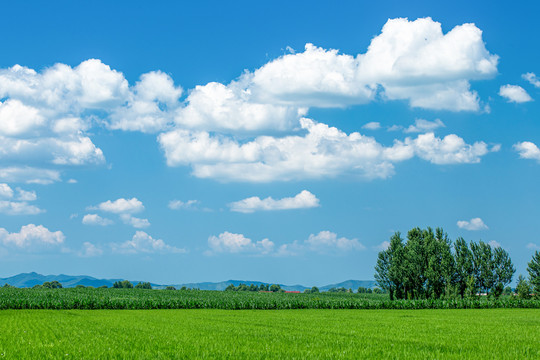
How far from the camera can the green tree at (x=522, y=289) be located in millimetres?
86919

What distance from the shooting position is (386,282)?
9225cm

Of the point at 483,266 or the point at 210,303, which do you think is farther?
the point at 483,266

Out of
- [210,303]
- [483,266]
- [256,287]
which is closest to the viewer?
[210,303]

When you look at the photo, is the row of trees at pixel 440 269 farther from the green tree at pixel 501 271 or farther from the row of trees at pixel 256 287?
the row of trees at pixel 256 287

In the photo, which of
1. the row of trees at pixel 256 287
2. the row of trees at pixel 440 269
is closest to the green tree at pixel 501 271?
the row of trees at pixel 440 269

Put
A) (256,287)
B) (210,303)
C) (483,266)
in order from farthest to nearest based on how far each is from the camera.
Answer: (256,287), (483,266), (210,303)

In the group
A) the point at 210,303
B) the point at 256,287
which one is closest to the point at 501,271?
the point at 210,303

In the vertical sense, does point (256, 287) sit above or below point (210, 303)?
below

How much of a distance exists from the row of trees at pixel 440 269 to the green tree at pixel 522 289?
9.78 feet

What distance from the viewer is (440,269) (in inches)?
3371

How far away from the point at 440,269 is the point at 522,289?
14.9 m

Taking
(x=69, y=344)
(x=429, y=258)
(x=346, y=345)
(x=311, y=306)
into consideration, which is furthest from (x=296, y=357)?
(x=429, y=258)

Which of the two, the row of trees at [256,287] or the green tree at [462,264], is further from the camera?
the row of trees at [256,287]

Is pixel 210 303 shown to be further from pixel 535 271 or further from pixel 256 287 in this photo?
pixel 256 287
